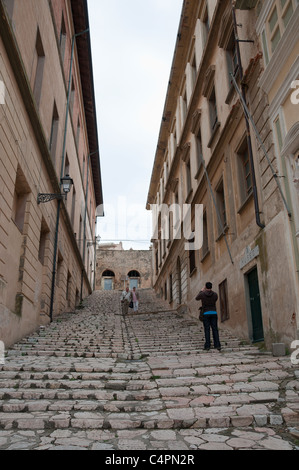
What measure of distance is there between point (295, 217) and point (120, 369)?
13.9 feet

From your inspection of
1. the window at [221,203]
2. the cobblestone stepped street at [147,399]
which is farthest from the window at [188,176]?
the cobblestone stepped street at [147,399]

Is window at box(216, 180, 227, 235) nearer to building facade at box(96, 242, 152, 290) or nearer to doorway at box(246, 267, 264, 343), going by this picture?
doorway at box(246, 267, 264, 343)

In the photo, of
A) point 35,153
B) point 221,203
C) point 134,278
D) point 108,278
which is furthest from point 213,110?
point 108,278

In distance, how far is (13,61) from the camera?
352 inches

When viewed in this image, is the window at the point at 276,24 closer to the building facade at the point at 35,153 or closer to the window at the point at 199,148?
the building facade at the point at 35,153

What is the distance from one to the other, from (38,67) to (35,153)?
3.11 meters

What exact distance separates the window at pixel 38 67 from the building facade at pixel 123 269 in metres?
32.2

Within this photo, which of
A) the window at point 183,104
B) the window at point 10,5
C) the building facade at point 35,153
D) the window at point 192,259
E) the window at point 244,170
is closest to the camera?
the building facade at point 35,153

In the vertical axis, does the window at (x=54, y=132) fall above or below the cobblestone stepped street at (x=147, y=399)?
above

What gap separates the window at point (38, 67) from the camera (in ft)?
39.9

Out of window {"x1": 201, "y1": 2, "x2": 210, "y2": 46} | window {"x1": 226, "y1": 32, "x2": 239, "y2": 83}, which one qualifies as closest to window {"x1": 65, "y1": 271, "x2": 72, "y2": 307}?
window {"x1": 226, "y1": 32, "x2": 239, "y2": 83}

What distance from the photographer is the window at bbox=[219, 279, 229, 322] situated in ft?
38.9
